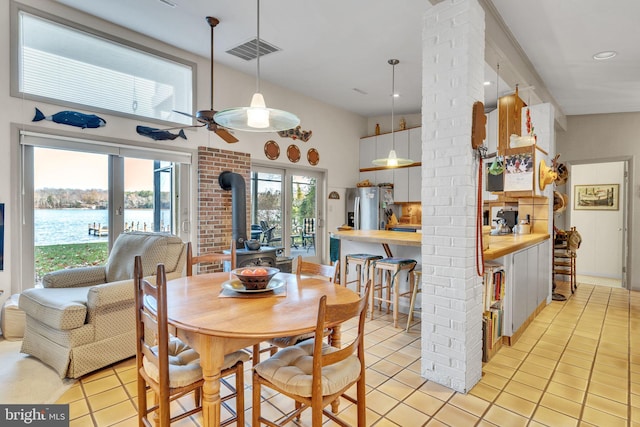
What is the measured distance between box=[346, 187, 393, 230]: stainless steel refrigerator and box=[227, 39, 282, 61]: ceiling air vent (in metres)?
3.12

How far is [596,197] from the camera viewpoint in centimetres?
637

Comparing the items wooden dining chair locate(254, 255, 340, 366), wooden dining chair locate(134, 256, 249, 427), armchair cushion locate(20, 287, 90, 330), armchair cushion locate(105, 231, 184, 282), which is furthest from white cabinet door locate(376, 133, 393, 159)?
wooden dining chair locate(134, 256, 249, 427)

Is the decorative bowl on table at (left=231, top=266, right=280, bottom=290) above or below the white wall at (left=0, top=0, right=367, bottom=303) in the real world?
below

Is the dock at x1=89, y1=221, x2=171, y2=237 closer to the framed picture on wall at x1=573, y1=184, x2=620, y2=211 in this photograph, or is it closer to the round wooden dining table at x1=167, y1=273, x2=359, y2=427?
the round wooden dining table at x1=167, y1=273, x2=359, y2=427

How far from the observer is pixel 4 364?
2520 mm

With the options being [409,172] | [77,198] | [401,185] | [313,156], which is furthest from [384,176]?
[77,198]

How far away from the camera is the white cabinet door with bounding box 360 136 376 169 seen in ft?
21.7

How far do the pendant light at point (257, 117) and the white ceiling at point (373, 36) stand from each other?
1474 millimetres

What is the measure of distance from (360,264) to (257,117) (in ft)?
7.03

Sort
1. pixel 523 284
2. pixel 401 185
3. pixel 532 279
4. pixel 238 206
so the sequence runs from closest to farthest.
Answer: pixel 523 284 < pixel 532 279 < pixel 238 206 < pixel 401 185

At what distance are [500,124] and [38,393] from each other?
5085mm

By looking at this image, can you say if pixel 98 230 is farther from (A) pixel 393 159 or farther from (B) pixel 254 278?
(A) pixel 393 159

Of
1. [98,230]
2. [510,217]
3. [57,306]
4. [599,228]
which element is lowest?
[57,306]

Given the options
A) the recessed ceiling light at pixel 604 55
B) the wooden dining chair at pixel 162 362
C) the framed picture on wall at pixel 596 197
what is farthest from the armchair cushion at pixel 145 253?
the framed picture on wall at pixel 596 197
